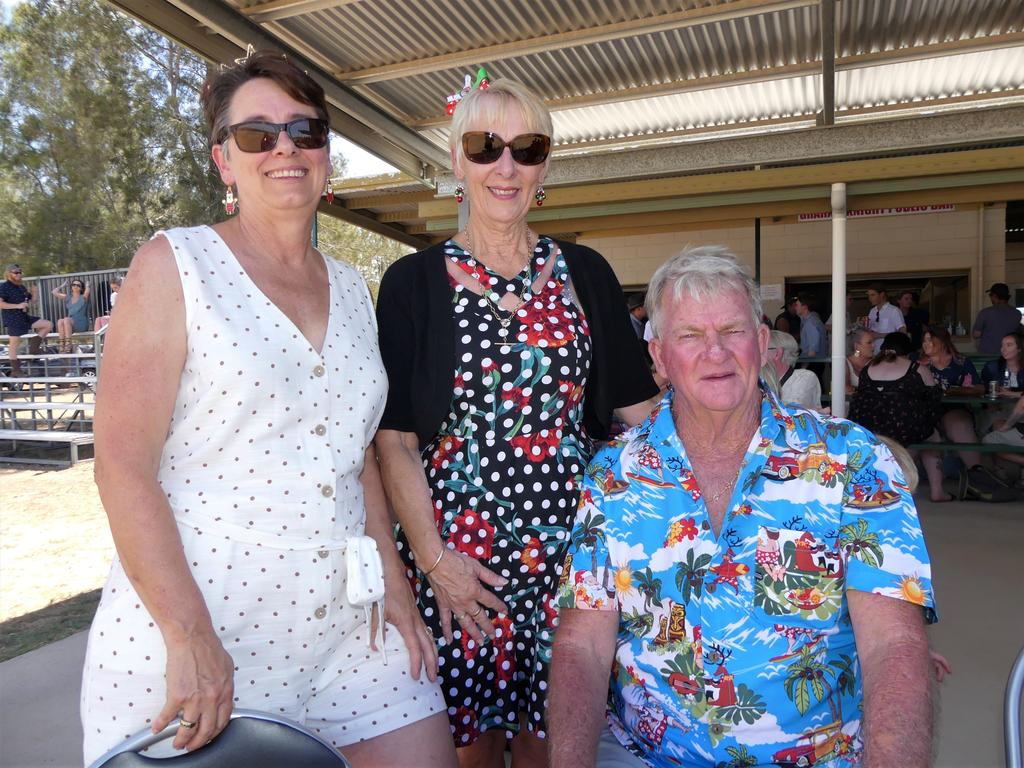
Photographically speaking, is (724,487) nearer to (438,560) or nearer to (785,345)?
(438,560)

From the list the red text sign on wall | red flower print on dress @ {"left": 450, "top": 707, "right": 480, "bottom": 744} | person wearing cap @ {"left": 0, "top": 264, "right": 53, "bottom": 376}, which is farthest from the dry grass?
the red text sign on wall

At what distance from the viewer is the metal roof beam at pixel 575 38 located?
A: 16.9 feet

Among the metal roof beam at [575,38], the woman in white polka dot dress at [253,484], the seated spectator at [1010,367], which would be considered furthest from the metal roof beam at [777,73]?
the woman in white polka dot dress at [253,484]

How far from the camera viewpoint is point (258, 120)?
1536mm

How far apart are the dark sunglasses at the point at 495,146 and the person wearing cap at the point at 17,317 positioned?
385 inches

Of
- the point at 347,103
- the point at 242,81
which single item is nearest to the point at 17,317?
the point at 347,103

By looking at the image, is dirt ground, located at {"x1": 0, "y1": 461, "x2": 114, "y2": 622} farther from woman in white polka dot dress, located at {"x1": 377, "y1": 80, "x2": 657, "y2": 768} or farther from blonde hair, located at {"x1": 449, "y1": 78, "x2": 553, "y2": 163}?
blonde hair, located at {"x1": 449, "y1": 78, "x2": 553, "y2": 163}

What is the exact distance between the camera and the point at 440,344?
1.82 meters

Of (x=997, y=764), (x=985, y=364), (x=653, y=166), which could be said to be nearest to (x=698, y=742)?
(x=997, y=764)

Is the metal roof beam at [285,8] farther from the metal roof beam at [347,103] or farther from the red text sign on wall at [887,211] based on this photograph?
the red text sign on wall at [887,211]

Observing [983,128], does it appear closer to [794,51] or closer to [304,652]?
[794,51]

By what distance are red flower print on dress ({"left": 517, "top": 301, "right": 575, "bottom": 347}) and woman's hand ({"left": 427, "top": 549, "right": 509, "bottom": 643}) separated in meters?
0.55

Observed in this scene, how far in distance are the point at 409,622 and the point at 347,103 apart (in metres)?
5.60

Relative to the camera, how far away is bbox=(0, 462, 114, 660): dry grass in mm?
4309
